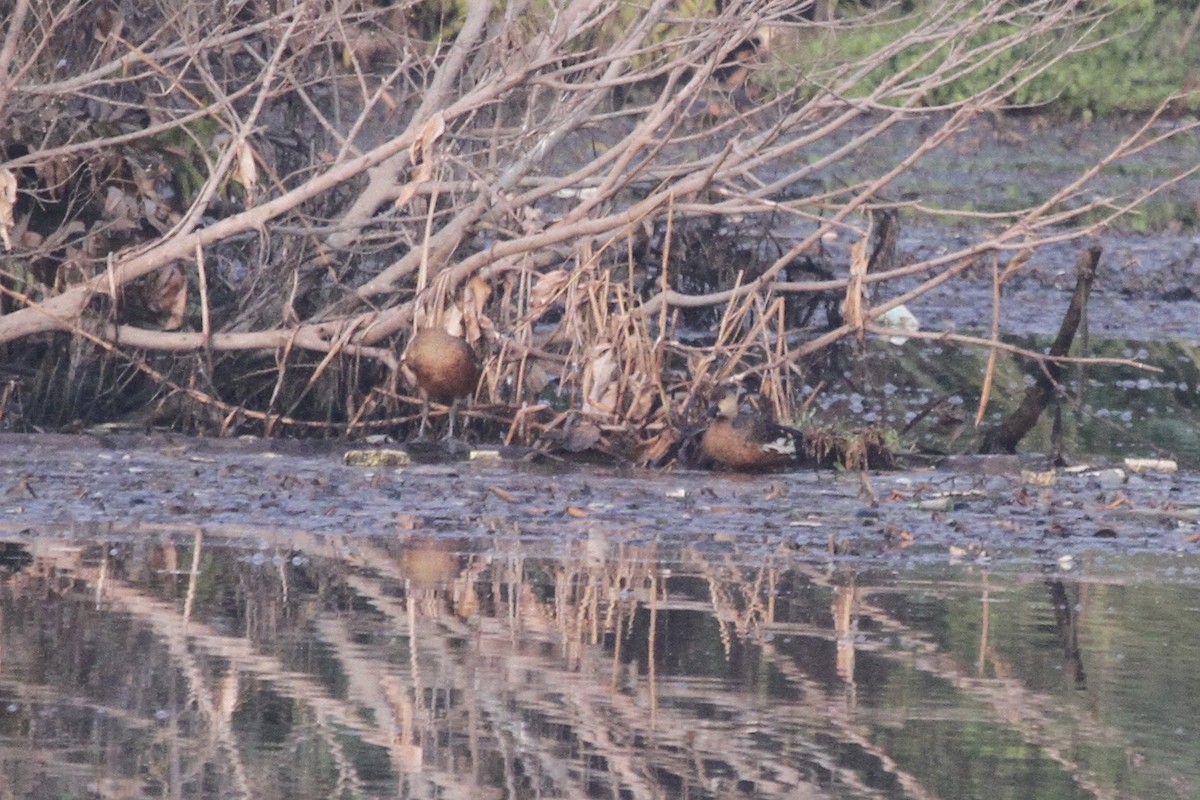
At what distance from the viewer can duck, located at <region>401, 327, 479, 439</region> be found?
8.47 metres

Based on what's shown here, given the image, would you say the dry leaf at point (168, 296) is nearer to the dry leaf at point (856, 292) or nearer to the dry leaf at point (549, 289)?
the dry leaf at point (549, 289)

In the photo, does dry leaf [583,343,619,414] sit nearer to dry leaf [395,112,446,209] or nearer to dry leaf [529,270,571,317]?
dry leaf [529,270,571,317]

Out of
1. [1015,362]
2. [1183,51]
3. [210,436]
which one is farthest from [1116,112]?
[210,436]

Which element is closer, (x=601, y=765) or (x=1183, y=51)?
(x=601, y=765)

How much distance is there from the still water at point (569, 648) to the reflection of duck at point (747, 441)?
65cm

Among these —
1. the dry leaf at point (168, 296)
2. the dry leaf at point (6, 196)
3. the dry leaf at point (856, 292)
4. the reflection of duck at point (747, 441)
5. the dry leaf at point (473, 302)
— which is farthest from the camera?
the dry leaf at point (168, 296)

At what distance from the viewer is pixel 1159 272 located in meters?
17.1

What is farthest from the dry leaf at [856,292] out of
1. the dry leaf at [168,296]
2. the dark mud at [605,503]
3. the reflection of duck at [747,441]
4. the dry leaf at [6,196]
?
the dry leaf at [6,196]

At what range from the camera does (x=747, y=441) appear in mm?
8297

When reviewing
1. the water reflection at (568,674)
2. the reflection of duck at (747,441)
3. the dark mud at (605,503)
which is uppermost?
the reflection of duck at (747,441)

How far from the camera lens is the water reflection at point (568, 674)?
157 inches

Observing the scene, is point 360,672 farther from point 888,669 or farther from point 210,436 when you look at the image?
point 210,436

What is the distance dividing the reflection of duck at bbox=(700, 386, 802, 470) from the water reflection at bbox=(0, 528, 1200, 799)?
→ 1.82 metres

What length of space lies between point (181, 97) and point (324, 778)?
7288mm
